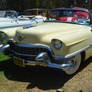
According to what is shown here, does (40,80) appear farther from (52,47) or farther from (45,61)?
(52,47)

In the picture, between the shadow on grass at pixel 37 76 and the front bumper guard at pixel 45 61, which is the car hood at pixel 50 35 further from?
the shadow on grass at pixel 37 76

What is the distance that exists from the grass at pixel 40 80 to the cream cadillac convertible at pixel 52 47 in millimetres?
256

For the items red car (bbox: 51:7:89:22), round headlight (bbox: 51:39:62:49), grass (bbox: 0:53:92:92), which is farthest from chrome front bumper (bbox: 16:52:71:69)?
red car (bbox: 51:7:89:22)

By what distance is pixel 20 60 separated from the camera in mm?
3318

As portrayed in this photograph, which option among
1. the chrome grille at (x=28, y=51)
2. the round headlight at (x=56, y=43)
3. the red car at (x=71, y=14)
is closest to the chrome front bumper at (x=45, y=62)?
the chrome grille at (x=28, y=51)

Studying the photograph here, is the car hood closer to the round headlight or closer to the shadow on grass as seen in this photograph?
the round headlight

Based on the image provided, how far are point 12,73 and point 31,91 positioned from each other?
0.99m

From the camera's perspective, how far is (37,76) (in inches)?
142

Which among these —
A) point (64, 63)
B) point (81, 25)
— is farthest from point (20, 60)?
point (81, 25)

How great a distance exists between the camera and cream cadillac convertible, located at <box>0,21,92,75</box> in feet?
9.77

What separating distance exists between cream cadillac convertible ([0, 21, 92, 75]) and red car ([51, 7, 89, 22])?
0.90 meters

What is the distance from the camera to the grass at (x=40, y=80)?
307 cm

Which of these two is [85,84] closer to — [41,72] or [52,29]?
[41,72]

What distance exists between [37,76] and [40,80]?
0.21 m
